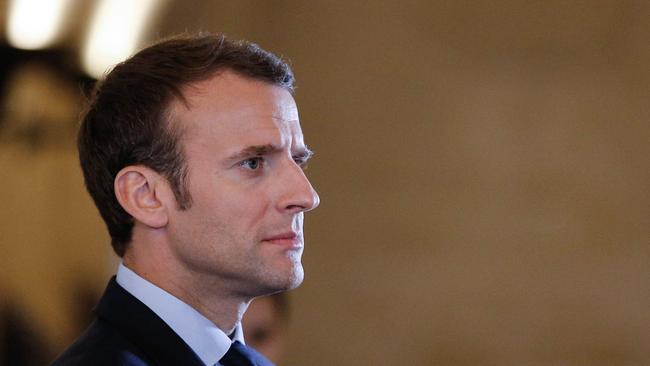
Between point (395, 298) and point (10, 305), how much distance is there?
6.46 feet

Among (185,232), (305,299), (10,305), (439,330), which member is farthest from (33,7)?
(185,232)

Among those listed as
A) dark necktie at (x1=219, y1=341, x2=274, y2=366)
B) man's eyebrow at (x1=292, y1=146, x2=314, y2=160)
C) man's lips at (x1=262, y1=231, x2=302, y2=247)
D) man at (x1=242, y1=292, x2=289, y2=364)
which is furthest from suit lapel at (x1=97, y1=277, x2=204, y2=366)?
man at (x1=242, y1=292, x2=289, y2=364)

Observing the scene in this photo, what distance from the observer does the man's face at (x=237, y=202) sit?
2389mm

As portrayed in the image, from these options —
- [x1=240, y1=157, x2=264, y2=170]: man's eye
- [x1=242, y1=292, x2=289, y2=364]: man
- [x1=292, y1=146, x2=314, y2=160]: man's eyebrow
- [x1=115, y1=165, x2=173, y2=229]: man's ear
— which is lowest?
[x1=242, y1=292, x2=289, y2=364]: man

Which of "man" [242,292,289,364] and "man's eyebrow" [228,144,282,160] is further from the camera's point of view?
"man" [242,292,289,364]

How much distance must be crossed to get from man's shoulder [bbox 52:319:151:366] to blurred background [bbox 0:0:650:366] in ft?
12.1

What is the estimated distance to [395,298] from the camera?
6176 millimetres

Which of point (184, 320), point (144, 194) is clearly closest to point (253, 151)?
point (144, 194)

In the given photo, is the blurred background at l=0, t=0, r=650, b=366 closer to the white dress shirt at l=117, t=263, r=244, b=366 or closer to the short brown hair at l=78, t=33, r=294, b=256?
the short brown hair at l=78, t=33, r=294, b=256

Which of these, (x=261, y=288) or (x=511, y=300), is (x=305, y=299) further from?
(x=261, y=288)

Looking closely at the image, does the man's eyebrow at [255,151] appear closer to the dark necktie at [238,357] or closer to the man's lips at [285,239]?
the man's lips at [285,239]

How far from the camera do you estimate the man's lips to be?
7.89ft

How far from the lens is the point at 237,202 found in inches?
93.7

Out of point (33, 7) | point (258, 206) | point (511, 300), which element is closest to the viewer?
point (258, 206)
